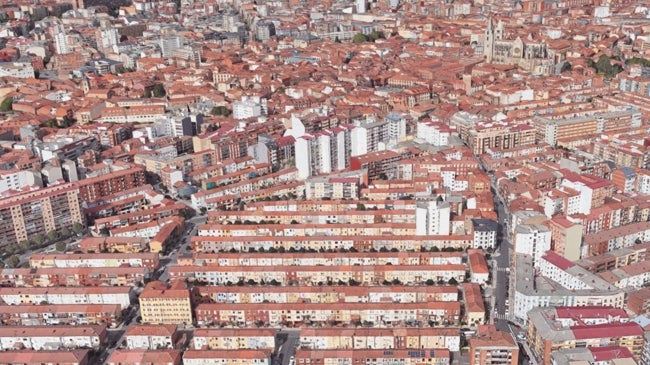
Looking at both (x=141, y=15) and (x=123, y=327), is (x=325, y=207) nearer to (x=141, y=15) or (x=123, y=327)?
(x=123, y=327)

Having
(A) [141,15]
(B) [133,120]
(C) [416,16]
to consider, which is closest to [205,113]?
(B) [133,120]

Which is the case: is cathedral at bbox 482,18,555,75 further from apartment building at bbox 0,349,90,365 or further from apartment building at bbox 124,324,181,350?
apartment building at bbox 0,349,90,365

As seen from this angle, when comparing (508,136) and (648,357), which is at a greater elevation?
(508,136)

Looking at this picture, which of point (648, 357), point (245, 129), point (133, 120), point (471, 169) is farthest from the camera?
point (133, 120)

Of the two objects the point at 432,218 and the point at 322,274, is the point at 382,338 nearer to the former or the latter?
the point at 322,274

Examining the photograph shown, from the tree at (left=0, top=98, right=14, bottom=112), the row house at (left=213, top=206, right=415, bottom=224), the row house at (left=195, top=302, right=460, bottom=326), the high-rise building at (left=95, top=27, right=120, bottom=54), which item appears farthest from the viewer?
the high-rise building at (left=95, top=27, right=120, bottom=54)

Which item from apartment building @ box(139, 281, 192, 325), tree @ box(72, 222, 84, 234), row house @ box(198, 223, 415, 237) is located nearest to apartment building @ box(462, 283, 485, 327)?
row house @ box(198, 223, 415, 237)

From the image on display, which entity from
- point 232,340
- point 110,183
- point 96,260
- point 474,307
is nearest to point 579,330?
point 474,307
